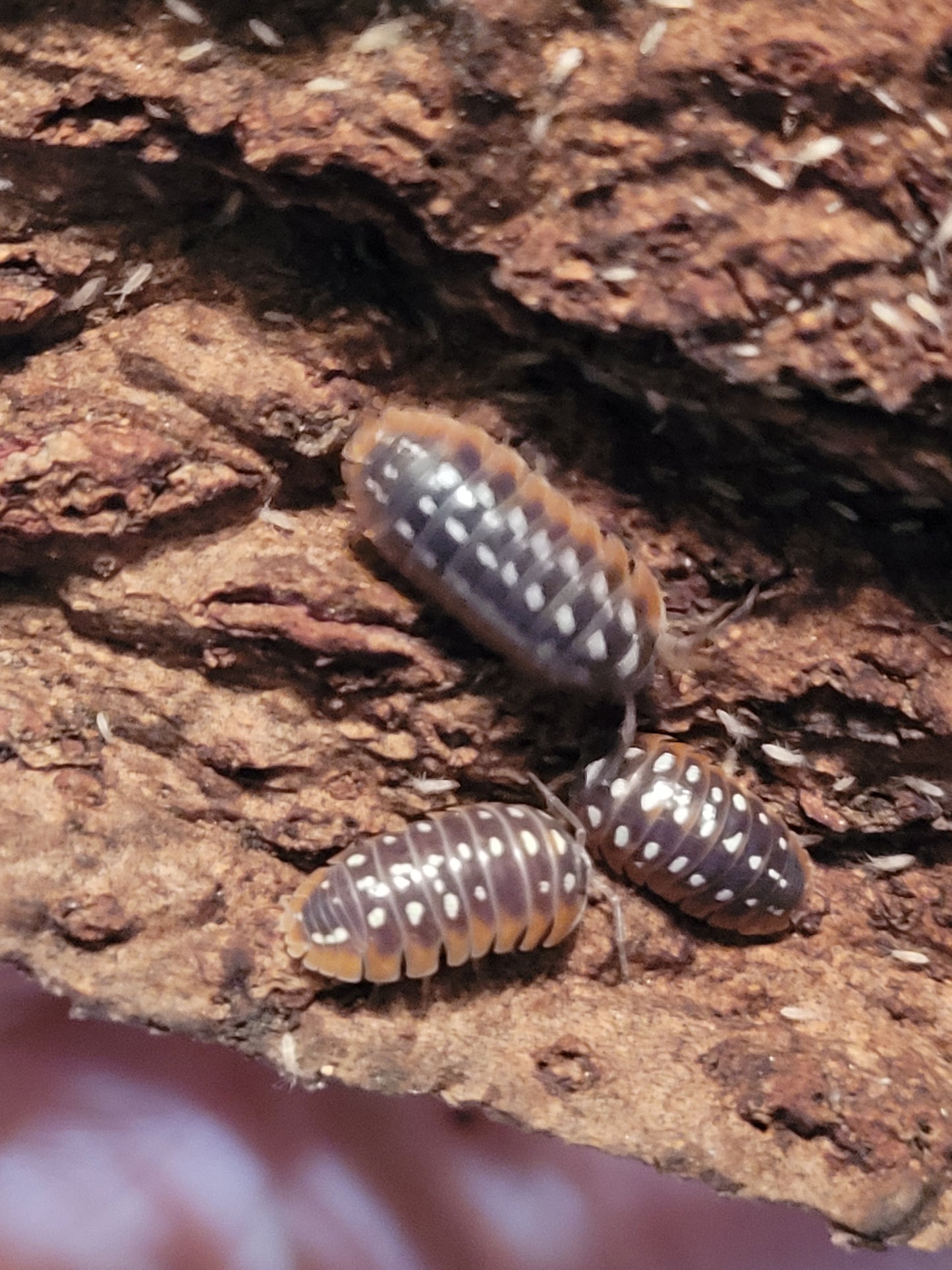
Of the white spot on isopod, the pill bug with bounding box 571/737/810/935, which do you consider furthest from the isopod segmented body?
the white spot on isopod

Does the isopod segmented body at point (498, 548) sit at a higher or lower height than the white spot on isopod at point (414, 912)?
higher

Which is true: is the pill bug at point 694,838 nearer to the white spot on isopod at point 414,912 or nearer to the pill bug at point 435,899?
the pill bug at point 435,899

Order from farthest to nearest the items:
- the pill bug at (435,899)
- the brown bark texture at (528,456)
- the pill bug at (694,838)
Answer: the pill bug at (694,838), the pill bug at (435,899), the brown bark texture at (528,456)

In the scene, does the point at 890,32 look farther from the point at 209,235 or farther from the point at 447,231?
the point at 209,235

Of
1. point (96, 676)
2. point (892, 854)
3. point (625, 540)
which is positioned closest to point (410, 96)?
point (625, 540)

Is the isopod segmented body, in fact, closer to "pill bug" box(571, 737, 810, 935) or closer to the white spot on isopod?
"pill bug" box(571, 737, 810, 935)

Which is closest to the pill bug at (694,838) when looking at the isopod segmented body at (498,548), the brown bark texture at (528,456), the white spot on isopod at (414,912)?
the brown bark texture at (528,456)
